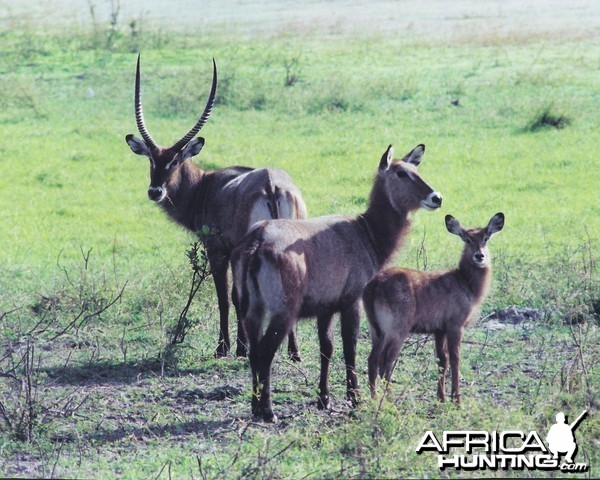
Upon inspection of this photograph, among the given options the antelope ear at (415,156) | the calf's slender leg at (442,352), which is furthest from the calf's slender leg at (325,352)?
the antelope ear at (415,156)

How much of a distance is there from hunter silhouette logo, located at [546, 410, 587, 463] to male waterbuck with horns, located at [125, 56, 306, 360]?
7.83ft

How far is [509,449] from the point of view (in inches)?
202

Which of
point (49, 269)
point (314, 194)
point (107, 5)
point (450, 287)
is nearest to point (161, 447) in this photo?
point (450, 287)

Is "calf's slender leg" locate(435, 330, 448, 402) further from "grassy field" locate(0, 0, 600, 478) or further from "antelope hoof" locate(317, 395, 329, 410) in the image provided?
"antelope hoof" locate(317, 395, 329, 410)

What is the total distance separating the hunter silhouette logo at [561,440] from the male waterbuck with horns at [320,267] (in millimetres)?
1178

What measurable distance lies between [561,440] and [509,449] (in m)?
0.24

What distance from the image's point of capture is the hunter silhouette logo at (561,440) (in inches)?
201

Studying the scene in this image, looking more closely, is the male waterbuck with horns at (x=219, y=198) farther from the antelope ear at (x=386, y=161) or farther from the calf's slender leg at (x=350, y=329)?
the calf's slender leg at (x=350, y=329)

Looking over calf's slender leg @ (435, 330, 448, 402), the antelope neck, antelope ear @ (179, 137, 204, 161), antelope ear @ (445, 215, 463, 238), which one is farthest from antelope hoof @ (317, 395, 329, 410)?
antelope ear @ (179, 137, 204, 161)

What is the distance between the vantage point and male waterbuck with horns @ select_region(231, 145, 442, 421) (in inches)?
234

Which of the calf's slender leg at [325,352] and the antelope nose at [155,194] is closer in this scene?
the calf's slender leg at [325,352]

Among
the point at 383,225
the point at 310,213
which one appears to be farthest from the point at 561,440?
the point at 310,213

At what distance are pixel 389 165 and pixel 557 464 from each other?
257 centimetres

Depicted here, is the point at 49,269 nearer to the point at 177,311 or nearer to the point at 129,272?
the point at 129,272
